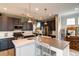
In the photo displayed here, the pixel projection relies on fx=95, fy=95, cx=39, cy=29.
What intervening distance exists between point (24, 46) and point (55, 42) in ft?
2.44

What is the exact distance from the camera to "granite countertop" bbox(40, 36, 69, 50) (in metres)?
1.94

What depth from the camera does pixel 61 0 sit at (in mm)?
1827

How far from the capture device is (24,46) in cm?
227

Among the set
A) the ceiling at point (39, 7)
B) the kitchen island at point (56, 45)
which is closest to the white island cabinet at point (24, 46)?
the kitchen island at point (56, 45)

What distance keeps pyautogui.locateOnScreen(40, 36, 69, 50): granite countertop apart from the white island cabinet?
0.31 meters

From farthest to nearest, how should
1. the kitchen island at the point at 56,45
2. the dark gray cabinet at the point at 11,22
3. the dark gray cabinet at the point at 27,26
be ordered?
the dark gray cabinet at the point at 27,26 → the dark gray cabinet at the point at 11,22 → the kitchen island at the point at 56,45

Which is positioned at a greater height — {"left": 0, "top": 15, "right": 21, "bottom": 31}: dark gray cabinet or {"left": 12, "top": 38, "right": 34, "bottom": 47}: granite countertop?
{"left": 0, "top": 15, "right": 21, "bottom": 31}: dark gray cabinet

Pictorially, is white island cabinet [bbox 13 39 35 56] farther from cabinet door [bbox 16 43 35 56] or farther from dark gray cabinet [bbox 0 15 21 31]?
dark gray cabinet [bbox 0 15 21 31]

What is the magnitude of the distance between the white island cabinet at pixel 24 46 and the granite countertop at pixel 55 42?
1.01ft

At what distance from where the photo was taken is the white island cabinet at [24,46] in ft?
6.76

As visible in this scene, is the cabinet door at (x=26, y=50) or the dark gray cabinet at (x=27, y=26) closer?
the cabinet door at (x=26, y=50)

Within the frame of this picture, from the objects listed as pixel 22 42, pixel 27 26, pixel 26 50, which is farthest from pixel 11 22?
pixel 26 50

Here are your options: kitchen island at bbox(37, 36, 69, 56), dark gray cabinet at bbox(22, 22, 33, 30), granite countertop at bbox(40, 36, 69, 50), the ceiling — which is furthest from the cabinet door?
the ceiling

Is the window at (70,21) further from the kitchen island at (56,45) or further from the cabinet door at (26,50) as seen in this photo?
the cabinet door at (26,50)
